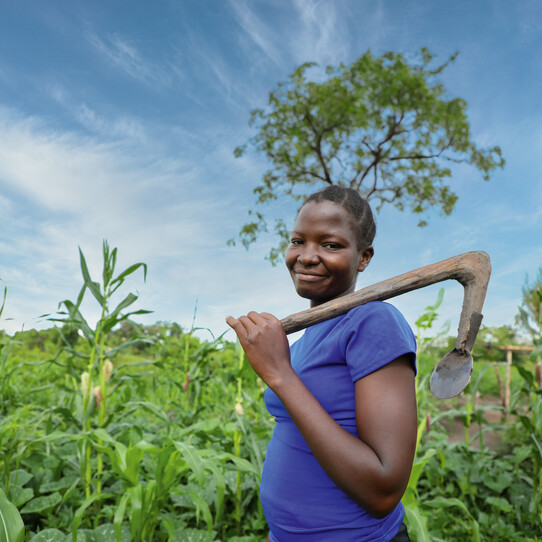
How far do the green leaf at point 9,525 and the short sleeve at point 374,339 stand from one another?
2.85 feet

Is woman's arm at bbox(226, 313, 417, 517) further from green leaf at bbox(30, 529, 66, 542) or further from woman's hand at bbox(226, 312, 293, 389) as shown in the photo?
green leaf at bbox(30, 529, 66, 542)

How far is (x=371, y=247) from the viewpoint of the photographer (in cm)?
135

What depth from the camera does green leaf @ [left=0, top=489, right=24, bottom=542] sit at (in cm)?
109

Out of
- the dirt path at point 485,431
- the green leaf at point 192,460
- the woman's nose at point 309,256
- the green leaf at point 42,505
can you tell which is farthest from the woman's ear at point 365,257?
the dirt path at point 485,431

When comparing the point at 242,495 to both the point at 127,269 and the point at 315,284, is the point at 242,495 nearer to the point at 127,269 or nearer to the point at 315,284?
the point at 127,269

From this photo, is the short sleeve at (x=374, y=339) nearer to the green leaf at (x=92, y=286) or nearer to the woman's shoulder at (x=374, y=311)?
the woman's shoulder at (x=374, y=311)

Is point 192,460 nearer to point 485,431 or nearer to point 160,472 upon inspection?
point 160,472

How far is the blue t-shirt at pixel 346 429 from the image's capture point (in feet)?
3.15

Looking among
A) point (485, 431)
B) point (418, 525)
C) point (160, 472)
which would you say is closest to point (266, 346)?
point (160, 472)

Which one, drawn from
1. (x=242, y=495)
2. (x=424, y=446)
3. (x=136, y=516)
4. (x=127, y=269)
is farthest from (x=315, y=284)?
(x=424, y=446)

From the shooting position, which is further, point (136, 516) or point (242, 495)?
point (242, 495)

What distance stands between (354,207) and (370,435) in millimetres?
606

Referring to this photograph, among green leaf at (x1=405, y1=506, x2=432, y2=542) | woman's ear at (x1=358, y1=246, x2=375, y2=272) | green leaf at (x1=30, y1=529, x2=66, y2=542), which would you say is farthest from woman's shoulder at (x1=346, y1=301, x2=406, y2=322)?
green leaf at (x1=30, y1=529, x2=66, y2=542)

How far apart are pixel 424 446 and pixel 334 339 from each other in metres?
3.08
